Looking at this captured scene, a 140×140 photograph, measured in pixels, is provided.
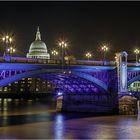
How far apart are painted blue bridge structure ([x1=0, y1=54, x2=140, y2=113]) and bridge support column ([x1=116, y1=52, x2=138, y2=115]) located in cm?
87

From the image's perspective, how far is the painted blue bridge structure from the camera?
7188cm

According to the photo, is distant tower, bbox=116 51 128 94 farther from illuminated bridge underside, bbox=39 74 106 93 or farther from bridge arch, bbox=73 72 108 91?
illuminated bridge underside, bbox=39 74 106 93

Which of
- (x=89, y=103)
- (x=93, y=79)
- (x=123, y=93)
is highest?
(x=93, y=79)

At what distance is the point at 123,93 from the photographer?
87.2 m

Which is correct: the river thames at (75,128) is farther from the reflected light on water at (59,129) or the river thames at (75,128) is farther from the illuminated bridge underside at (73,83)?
the illuminated bridge underside at (73,83)

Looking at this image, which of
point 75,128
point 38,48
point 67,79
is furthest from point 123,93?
point 38,48

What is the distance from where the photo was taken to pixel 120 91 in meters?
87.4

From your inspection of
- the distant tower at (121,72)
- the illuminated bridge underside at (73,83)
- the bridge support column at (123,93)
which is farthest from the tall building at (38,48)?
the bridge support column at (123,93)

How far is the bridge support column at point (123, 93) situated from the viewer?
83.0 metres

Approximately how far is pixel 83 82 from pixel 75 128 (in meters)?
22.5

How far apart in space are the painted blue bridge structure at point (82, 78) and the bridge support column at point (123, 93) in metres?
0.87

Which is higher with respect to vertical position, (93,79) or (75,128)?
(93,79)

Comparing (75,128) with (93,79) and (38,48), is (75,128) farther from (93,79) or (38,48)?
(38,48)

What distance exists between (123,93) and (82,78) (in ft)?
34.6
